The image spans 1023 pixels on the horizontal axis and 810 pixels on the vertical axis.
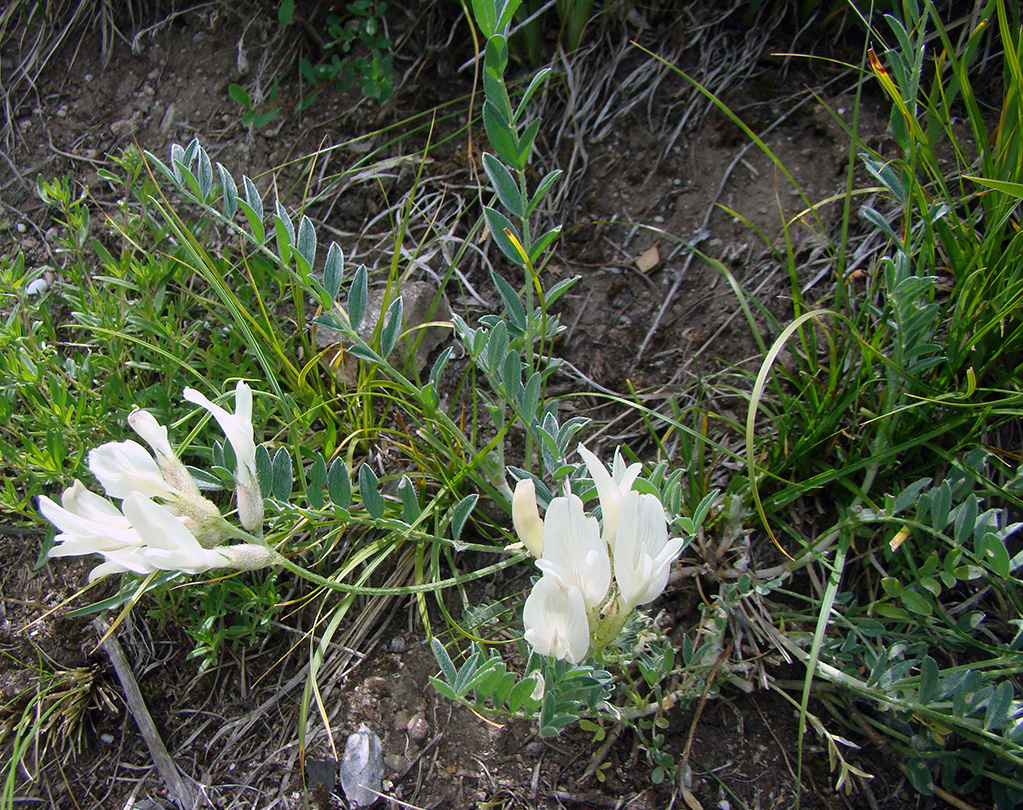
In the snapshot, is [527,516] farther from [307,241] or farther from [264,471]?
[307,241]

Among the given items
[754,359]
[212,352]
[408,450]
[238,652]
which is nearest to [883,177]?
[754,359]

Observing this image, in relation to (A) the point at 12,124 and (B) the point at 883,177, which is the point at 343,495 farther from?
(A) the point at 12,124

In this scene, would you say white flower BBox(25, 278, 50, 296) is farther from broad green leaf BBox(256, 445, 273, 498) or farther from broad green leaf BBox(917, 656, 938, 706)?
broad green leaf BBox(917, 656, 938, 706)

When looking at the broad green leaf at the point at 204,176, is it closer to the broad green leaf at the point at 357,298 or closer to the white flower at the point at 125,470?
the broad green leaf at the point at 357,298

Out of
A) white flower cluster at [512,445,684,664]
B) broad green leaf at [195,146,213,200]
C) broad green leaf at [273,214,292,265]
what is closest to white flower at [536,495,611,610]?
white flower cluster at [512,445,684,664]

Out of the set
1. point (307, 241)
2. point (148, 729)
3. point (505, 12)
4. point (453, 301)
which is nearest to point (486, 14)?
point (505, 12)

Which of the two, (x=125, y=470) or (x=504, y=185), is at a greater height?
(x=504, y=185)
